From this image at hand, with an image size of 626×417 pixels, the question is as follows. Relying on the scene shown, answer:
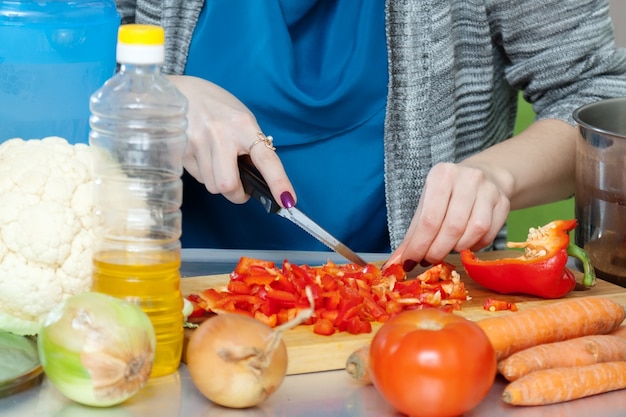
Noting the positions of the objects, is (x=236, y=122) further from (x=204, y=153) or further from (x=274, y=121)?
(x=274, y=121)

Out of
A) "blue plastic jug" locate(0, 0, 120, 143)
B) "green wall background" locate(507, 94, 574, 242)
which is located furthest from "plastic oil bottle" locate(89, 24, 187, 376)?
"green wall background" locate(507, 94, 574, 242)

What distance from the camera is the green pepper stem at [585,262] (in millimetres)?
1473

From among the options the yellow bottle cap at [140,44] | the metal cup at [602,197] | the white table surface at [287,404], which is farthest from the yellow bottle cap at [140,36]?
the metal cup at [602,197]

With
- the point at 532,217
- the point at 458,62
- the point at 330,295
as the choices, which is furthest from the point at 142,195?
the point at 532,217

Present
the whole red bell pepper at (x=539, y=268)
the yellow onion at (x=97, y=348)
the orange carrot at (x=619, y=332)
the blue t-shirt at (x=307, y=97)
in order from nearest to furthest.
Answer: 1. the yellow onion at (x=97, y=348)
2. the orange carrot at (x=619, y=332)
3. the whole red bell pepper at (x=539, y=268)
4. the blue t-shirt at (x=307, y=97)

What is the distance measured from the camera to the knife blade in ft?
4.76

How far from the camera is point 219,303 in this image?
1.30 meters

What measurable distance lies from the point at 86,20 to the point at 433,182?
560 mm

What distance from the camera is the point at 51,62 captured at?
145cm

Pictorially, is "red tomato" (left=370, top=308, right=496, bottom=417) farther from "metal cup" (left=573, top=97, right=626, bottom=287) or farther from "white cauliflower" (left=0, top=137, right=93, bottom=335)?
"metal cup" (left=573, top=97, right=626, bottom=287)

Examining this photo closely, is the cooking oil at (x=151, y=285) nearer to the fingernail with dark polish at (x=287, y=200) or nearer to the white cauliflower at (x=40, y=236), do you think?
the white cauliflower at (x=40, y=236)

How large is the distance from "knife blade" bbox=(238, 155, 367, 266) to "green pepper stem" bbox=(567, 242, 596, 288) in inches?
13.0

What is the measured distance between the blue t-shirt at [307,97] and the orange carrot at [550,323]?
2.16 feet

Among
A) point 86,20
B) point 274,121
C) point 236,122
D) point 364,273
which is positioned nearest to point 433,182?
point 364,273
